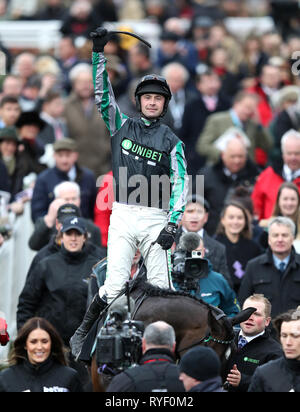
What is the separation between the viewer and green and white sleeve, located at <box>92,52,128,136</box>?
9.20 m

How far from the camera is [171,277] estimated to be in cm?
949

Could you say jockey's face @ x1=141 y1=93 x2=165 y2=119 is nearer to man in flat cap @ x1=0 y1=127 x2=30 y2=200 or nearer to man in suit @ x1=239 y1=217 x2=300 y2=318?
man in suit @ x1=239 y1=217 x2=300 y2=318

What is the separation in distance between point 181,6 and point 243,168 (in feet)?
29.5

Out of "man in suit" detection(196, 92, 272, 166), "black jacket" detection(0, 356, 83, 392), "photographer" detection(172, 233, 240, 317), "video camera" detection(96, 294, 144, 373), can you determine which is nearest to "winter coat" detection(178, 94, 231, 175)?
"man in suit" detection(196, 92, 272, 166)

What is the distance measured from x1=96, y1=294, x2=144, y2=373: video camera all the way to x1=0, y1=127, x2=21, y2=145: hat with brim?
617 centimetres

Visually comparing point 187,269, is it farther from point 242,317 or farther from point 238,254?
point 238,254

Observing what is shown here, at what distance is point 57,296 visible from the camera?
1121 centimetres

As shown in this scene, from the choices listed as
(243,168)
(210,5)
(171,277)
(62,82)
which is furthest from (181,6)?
(171,277)

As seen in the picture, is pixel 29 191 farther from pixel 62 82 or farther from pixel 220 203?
pixel 62 82

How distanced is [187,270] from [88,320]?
3.00ft

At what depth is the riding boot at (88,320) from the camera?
9.45m

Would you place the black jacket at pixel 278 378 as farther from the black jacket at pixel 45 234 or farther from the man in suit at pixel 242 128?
the man in suit at pixel 242 128

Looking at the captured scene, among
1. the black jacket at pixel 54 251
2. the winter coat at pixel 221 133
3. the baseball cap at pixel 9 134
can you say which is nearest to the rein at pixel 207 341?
the black jacket at pixel 54 251

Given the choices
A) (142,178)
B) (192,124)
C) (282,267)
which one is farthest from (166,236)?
(192,124)
